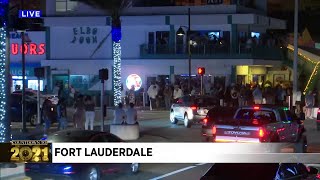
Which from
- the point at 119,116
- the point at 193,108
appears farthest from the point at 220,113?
the point at 193,108

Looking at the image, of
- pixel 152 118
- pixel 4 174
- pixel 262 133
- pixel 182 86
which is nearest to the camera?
pixel 4 174

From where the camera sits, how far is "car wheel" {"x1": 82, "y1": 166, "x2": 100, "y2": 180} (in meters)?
12.9

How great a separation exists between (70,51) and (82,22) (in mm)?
2655

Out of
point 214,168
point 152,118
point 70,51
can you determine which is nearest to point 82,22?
point 70,51

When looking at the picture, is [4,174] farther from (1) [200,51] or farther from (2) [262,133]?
(1) [200,51]

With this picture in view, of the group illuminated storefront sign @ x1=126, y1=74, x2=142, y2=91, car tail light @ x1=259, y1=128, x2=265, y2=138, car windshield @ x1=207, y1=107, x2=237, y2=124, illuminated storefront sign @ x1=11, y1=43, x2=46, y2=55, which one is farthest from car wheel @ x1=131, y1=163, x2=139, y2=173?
illuminated storefront sign @ x1=11, y1=43, x2=46, y2=55

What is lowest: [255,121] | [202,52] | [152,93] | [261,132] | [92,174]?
[92,174]

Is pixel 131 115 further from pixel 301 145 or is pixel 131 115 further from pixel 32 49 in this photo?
pixel 32 49

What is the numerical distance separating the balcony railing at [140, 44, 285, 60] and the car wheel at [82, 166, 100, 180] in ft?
114

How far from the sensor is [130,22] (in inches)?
1918

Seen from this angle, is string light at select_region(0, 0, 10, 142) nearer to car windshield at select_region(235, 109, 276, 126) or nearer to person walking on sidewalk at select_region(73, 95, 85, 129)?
car windshield at select_region(235, 109, 276, 126)

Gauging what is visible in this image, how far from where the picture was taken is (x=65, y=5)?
52656 millimetres

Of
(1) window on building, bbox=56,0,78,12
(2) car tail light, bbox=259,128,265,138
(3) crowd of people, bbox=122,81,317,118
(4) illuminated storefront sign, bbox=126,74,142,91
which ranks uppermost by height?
(1) window on building, bbox=56,0,78,12

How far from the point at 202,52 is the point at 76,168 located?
3612cm
